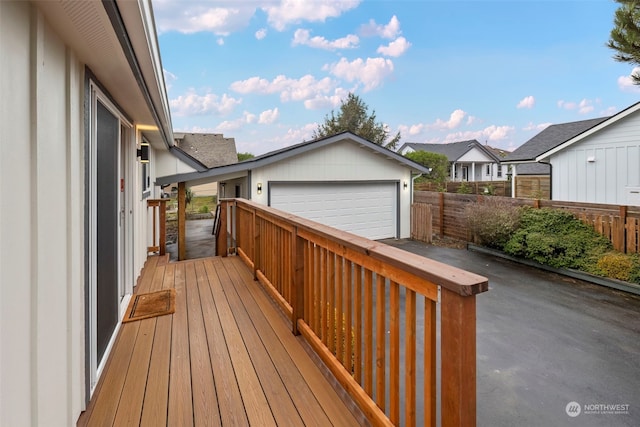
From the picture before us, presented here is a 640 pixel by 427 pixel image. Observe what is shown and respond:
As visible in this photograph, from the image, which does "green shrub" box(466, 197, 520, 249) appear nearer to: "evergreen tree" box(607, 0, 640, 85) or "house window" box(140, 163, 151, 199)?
"evergreen tree" box(607, 0, 640, 85)

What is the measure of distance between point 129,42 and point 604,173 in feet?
37.4

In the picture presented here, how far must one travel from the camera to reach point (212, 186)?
26594 millimetres

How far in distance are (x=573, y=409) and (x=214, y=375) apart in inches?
105

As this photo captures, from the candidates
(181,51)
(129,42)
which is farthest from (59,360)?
(181,51)

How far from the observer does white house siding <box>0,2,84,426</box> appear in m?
1.06

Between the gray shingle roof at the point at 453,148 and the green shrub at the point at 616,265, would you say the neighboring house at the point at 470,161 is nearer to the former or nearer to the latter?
the gray shingle roof at the point at 453,148

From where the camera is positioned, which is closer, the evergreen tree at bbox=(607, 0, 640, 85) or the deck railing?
the deck railing

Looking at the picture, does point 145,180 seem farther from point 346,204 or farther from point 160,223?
point 346,204

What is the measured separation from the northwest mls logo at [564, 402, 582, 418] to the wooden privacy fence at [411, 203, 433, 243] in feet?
22.8

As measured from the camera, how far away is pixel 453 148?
27047 millimetres

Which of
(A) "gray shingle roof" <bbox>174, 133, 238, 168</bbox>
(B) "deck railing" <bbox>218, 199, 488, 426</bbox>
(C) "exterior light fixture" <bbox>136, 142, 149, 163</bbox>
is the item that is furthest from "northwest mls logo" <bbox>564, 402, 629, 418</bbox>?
(A) "gray shingle roof" <bbox>174, 133, 238, 168</bbox>

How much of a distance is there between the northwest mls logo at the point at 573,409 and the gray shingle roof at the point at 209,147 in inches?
826

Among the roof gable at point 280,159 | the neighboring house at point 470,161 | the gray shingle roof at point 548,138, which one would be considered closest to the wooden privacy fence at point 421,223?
the roof gable at point 280,159

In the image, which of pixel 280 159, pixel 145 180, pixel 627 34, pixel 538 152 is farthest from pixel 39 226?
pixel 538 152
